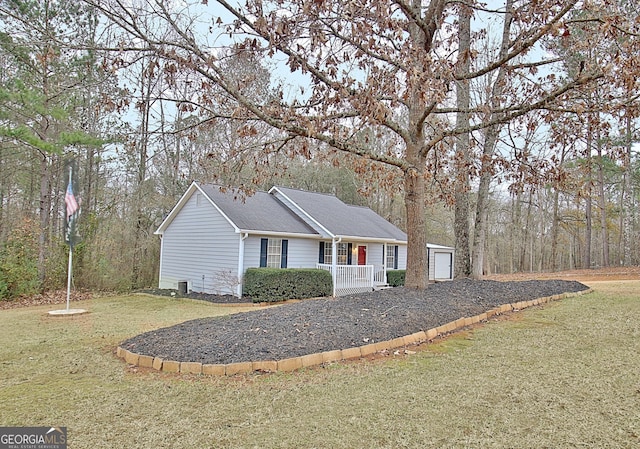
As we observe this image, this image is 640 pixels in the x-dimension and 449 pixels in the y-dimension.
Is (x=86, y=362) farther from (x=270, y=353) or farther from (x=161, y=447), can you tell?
(x=161, y=447)

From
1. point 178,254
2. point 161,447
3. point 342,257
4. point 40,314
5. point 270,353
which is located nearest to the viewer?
point 161,447

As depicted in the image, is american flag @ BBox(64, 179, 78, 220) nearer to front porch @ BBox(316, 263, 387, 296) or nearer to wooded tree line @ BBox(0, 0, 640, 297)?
wooded tree line @ BBox(0, 0, 640, 297)

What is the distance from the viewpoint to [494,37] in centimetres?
1366

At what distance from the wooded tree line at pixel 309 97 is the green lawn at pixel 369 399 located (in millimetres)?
3354

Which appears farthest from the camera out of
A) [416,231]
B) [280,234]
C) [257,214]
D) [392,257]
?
[392,257]

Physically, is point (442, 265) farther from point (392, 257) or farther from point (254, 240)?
point (254, 240)

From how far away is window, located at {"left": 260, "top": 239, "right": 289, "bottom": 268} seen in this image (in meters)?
13.4

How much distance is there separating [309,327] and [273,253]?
27.8 feet

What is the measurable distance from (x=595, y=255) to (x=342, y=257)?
25544 mm

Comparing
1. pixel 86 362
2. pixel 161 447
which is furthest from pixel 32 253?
pixel 161 447

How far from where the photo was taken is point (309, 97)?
777 centimetres

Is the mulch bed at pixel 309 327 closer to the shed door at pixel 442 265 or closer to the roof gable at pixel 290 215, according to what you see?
the roof gable at pixel 290 215

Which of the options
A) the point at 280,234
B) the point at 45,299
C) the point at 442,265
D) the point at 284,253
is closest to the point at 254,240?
the point at 280,234

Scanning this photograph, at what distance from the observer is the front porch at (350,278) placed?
14312mm
